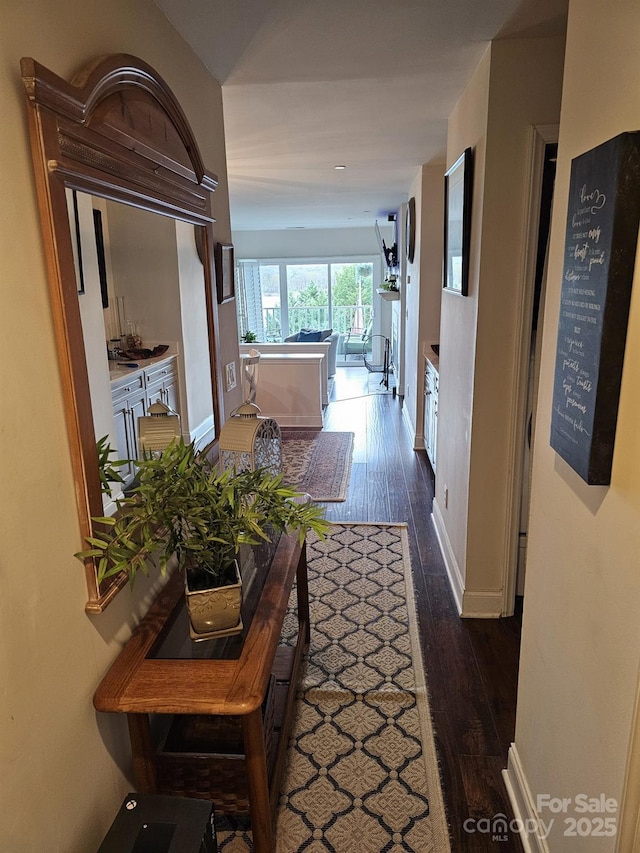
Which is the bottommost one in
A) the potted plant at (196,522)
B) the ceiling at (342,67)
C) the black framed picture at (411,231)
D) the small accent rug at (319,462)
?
the small accent rug at (319,462)

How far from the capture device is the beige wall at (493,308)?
2242mm

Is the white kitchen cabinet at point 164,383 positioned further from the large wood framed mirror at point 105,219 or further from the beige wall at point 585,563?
the beige wall at point 585,563

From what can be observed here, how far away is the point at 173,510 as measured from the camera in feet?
4.55

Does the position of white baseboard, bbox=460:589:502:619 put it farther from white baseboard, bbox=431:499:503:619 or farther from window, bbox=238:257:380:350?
window, bbox=238:257:380:350

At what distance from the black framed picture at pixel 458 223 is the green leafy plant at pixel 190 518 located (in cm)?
167

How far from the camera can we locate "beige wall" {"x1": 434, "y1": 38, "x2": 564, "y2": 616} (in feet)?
7.36

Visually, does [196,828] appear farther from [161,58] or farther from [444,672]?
[161,58]

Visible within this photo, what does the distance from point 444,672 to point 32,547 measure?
73.7 inches

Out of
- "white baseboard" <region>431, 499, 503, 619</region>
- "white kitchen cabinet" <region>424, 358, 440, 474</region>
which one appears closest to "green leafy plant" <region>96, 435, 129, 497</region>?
"white baseboard" <region>431, 499, 503, 619</region>

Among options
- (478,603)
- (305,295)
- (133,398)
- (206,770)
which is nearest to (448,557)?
(478,603)

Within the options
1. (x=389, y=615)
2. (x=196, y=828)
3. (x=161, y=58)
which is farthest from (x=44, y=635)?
(x=389, y=615)

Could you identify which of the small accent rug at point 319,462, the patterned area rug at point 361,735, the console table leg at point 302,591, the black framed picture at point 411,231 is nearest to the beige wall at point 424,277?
the black framed picture at point 411,231

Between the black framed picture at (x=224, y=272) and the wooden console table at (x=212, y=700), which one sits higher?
the black framed picture at (x=224, y=272)

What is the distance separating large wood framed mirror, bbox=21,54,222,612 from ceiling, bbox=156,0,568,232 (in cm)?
49
